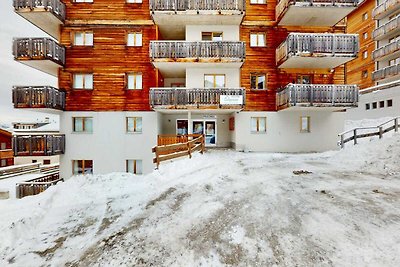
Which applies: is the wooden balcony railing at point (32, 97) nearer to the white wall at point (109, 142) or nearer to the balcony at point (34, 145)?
the white wall at point (109, 142)

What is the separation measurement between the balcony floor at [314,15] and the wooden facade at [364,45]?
19.2 metres

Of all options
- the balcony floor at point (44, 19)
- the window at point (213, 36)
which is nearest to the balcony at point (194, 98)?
the window at point (213, 36)

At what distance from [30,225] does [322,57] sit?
19936mm

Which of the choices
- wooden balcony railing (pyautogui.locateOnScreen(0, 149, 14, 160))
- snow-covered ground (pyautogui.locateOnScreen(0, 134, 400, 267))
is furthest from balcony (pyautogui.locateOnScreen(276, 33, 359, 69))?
wooden balcony railing (pyautogui.locateOnScreen(0, 149, 14, 160))

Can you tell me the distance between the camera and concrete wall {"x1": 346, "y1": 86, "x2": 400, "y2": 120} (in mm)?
22594

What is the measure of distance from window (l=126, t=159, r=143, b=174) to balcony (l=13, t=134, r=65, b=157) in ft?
18.6

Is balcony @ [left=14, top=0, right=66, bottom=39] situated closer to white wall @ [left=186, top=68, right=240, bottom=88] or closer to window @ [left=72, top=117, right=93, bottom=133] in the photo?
window @ [left=72, top=117, right=93, bottom=133]

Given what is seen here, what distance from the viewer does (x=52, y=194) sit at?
697 cm

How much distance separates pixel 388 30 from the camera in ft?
88.6

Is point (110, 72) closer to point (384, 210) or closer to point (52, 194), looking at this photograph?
point (52, 194)

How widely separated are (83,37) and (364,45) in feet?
133

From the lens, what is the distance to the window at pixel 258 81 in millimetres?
18466

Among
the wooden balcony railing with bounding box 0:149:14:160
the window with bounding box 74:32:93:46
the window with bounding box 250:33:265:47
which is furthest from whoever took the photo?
the wooden balcony railing with bounding box 0:149:14:160

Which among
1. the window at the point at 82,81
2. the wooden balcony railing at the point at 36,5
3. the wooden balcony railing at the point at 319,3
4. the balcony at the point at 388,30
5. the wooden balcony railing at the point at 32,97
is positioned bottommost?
the wooden balcony railing at the point at 32,97
